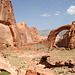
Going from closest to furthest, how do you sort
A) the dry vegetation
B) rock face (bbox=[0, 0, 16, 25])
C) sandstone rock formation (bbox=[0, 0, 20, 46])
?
the dry vegetation, sandstone rock formation (bbox=[0, 0, 20, 46]), rock face (bbox=[0, 0, 16, 25])

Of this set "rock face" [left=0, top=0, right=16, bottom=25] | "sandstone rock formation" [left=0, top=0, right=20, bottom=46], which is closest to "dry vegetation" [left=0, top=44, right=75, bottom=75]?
"sandstone rock formation" [left=0, top=0, right=20, bottom=46]

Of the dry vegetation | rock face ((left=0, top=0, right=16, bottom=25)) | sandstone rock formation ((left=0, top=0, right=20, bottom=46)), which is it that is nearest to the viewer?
the dry vegetation

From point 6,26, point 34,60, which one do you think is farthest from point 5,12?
point 34,60

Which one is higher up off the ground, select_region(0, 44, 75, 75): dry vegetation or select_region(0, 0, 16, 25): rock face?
select_region(0, 0, 16, 25): rock face

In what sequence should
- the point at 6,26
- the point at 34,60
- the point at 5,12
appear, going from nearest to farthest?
the point at 34,60 → the point at 5,12 → the point at 6,26

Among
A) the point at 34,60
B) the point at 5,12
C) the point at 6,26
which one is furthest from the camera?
the point at 6,26

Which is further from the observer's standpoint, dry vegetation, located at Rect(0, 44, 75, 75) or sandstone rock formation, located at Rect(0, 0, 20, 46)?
sandstone rock formation, located at Rect(0, 0, 20, 46)

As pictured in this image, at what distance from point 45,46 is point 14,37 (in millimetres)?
10576

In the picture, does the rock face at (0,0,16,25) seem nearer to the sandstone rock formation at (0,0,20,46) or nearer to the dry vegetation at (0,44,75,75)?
the sandstone rock formation at (0,0,20,46)

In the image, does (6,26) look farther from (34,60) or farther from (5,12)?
(34,60)

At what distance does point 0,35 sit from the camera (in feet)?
51.2

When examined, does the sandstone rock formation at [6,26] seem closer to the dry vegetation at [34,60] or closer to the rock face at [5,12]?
the rock face at [5,12]

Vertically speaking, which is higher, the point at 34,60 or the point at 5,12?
the point at 5,12

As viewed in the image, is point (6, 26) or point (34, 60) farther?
point (6, 26)
